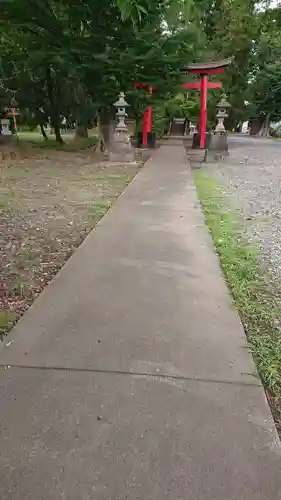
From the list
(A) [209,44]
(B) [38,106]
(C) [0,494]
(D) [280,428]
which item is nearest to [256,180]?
(D) [280,428]

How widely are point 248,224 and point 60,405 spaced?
4.54m

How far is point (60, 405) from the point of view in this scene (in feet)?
6.28

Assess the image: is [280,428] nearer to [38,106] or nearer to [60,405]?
[60,405]

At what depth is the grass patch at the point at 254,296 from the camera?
2314 millimetres

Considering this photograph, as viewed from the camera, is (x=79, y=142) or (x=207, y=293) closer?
(x=207, y=293)

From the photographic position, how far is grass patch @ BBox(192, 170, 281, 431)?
231cm

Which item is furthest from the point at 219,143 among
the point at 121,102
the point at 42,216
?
the point at 42,216

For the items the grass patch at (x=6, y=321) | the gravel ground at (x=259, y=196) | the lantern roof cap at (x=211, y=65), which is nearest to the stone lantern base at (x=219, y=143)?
the gravel ground at (x=259, y=196)

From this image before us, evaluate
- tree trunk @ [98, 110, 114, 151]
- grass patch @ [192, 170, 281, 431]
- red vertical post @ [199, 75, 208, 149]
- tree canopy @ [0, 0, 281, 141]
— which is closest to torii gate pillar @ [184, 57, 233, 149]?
red vertical post @ [199, 75, 208, 149]

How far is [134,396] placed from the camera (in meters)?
1.99

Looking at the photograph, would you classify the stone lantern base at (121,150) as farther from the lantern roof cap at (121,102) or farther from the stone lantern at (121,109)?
the lantern roof cap at (121,102)

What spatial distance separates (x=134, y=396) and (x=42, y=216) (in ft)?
15.0

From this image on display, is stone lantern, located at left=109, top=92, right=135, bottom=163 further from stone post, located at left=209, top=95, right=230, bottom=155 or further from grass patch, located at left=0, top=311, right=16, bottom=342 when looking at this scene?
grass patch, located at left=0, top=311, right=16, bottom=342

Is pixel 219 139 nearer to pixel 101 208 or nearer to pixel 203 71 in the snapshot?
pixel 203 71
